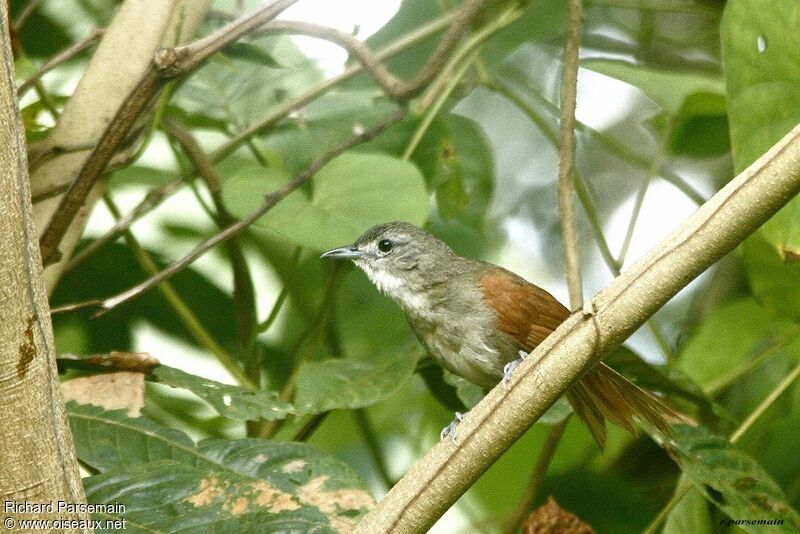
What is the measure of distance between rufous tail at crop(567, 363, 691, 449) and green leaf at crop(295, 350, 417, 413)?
0.46m

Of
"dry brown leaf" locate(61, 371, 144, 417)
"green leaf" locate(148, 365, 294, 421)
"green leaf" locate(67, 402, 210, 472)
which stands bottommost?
"green leaf" locate(67, 402, 210, 472)

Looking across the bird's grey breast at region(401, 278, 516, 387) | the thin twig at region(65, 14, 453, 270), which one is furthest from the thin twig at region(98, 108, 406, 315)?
the bird's grey breast at region(401, 278, 516, 387)

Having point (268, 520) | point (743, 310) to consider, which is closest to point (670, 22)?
point (743, 310)

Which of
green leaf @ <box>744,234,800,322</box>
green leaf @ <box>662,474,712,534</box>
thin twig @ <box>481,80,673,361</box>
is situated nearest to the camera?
green leaf @ <box>662,474,712,534</box>

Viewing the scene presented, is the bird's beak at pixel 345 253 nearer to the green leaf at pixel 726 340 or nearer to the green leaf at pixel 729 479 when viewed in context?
the green leaf at pixel 729 479

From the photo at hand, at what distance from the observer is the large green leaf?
2.30 meters

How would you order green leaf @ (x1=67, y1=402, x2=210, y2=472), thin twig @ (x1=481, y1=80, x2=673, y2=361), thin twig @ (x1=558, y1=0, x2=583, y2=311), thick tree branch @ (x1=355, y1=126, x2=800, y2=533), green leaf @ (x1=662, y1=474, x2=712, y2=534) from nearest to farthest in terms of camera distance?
thick tree branch @ (x1=355, y1=126, x2=800, y2=533) < green leaf @ (x1=67, y1=402, x2=210, y2=472) < thin twig @ (x1=558, y1=0, x2=583, y2=311) < green leaf @ (x1=662, y1=474, x2=712, y2=534) < thin twig @ (x1=481, y1=80, x2=673, y2=361)

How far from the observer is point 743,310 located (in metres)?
3.40

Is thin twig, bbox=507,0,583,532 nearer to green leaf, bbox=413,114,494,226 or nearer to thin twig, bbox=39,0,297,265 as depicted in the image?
thin twig, bbox=39,0,297,265

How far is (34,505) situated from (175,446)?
2.27 ft

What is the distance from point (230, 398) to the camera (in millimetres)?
2141

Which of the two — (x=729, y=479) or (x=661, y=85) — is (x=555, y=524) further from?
(x=661, y=85)

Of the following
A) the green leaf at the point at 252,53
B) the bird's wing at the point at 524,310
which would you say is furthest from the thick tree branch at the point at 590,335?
the green leaf at the point at 252,53

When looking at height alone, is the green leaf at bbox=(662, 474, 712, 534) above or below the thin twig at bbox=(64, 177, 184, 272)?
below
